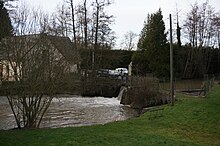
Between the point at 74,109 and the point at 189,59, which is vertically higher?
the point at 189,59

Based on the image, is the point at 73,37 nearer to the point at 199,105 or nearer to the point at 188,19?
the point at 188,19

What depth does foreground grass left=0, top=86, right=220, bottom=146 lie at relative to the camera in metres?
11.3

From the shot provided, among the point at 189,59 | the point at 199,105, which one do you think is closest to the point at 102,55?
the point at 189,59

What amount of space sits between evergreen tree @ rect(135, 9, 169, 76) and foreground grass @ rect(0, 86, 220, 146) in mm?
21953

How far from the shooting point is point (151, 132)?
49.2ft

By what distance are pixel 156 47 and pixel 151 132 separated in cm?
3504

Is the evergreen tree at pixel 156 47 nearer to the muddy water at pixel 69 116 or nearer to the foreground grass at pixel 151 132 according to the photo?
the muddy water at pixel 69 116

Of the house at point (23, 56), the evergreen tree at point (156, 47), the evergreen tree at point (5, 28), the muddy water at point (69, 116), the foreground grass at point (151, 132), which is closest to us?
the foreground grass at point (151, 132)

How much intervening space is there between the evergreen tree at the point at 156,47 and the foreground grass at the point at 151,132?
2195 cm

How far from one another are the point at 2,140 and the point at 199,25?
4619cm

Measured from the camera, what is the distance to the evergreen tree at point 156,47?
48.3 metres

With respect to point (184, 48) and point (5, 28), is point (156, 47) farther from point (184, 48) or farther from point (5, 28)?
point (5, 28)

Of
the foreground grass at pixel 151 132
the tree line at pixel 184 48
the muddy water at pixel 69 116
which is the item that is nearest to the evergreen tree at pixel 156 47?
the tree line at pixel 184 48

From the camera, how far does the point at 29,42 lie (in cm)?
1568
